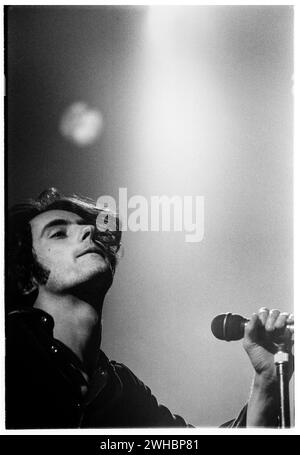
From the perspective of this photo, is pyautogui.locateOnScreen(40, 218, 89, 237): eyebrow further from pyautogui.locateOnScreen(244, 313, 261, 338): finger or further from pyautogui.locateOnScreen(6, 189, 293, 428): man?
pyautogui.locateOnScreen(244, 313, 261, 338): finger

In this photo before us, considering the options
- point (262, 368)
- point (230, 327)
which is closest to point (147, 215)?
point (230, 327)

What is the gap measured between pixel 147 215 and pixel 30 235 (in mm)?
594

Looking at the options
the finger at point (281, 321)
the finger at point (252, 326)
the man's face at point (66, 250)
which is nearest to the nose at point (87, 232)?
the man's face at point (66, 250)

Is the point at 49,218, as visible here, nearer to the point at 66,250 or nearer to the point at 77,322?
the point at 66,250

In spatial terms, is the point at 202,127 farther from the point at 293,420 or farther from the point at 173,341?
the point at 293,420

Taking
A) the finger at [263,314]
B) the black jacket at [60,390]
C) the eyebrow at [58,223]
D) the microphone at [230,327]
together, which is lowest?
the black jacket at [60,390]

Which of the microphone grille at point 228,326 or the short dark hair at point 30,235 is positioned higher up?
the short dark hair at point 30,235

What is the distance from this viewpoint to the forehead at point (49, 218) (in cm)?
290

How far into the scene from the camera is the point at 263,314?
2.86 meters

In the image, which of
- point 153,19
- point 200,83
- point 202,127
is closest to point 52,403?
point 202,127

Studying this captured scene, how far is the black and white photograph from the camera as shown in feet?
9.43

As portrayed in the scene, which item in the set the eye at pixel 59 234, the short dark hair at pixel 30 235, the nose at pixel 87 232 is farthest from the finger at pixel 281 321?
the eye at pixel 59 234

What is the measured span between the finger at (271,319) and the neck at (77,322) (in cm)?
83

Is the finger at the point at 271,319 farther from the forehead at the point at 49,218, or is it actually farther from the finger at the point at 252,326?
the forehead at the point at 49,218
